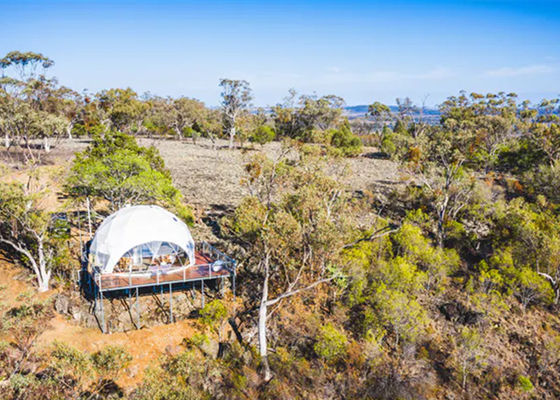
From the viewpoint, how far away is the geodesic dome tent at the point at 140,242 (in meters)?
20.6

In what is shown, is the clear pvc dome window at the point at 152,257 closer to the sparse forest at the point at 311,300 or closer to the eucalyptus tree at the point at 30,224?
the sparse forest at the point at 311,300

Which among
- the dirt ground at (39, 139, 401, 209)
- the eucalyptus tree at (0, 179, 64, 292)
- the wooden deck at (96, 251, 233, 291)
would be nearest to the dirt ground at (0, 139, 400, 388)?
the dirt ground at (39, 139, 401, 209)

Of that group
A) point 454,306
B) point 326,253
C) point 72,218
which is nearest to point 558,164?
point 454,306

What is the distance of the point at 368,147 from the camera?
3342 inches

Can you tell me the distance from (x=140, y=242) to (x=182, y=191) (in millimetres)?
22633

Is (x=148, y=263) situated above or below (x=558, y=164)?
below

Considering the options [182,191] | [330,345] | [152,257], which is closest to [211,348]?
[330,345]

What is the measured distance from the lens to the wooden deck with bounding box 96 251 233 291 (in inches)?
763

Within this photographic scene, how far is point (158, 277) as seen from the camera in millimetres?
20125

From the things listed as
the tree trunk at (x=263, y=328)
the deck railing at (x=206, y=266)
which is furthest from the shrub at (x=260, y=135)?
the tree trunk at (x=263, y=328)

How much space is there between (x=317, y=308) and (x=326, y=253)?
213 inches

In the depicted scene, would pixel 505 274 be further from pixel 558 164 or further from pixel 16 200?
pixel 16 200

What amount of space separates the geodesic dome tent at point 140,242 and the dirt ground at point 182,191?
11.0 ft

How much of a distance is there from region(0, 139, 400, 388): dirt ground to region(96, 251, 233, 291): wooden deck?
7.40 ft
